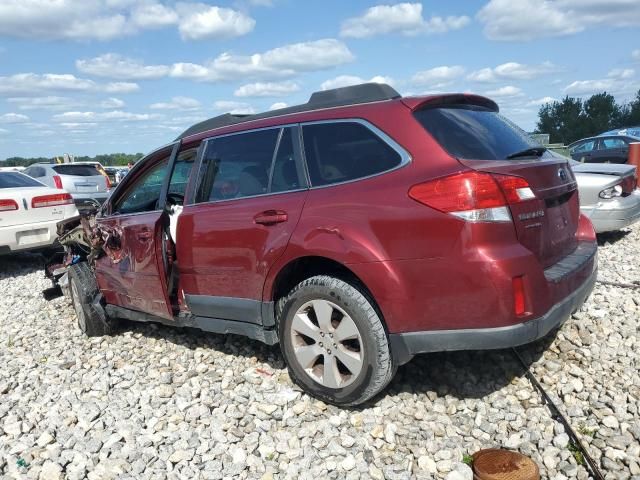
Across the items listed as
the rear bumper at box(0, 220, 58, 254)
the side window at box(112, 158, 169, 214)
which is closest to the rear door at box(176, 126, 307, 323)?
the side window at box(112, 158, 169, 214)

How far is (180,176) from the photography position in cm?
445

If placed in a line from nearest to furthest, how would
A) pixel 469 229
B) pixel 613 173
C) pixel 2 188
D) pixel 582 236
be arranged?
pixel 469 229
pixel 582 236
pixel 613 173
pixel 2 188

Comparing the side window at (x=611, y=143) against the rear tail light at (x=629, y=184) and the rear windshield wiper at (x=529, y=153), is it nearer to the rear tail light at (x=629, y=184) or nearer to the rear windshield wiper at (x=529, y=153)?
the rear tail light at (x=629, y=184)

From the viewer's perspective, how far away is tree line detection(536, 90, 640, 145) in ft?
226

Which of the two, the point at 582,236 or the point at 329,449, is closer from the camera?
the point at 329,449

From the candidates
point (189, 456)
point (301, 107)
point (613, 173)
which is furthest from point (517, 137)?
point (613, 173)

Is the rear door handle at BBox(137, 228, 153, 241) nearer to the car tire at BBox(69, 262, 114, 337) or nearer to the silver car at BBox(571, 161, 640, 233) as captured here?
the car tire at BBox(69, 262, 114, 337)

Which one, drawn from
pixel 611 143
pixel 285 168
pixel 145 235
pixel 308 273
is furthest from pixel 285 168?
pixel 611 143

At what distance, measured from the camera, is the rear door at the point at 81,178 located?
16.2 m

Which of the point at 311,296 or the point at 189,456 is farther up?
the point at 311,296

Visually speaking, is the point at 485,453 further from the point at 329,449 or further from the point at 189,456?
the point at 189,456

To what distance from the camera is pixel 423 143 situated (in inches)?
122

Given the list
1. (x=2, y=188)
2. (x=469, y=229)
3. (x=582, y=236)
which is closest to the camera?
(x=469, y=229)

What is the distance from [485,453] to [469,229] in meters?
1.18
